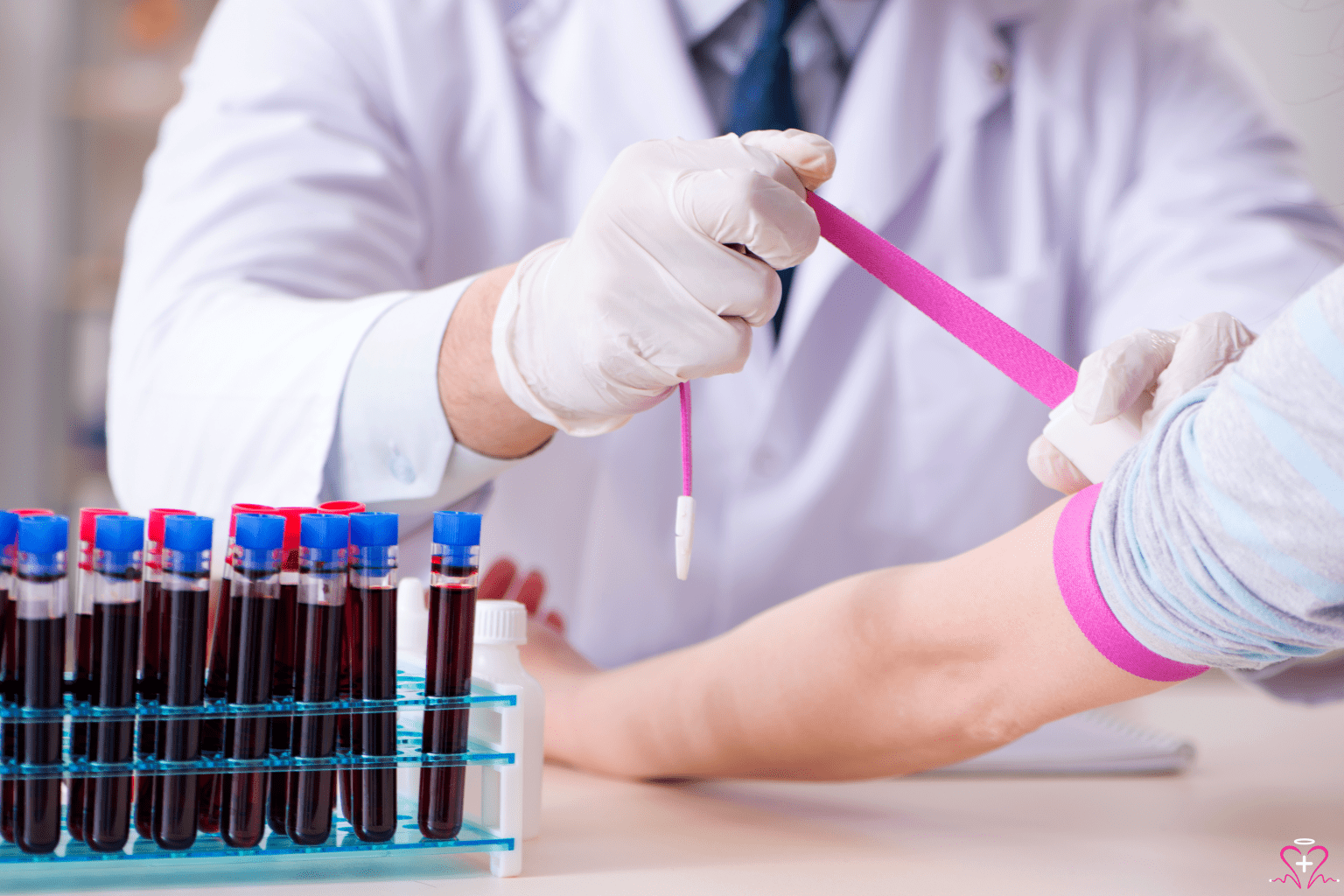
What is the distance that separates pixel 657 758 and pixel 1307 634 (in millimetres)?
470

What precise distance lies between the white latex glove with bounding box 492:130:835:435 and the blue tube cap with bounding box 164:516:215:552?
256 millimetres

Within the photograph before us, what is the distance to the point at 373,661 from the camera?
1.91 feet

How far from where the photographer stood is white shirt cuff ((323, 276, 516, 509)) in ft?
2.94

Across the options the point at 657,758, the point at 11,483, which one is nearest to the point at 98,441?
the point at 11,483

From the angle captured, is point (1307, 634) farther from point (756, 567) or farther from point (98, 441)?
point (98, 441)

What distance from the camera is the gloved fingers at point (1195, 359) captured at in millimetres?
590

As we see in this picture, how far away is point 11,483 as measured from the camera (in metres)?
2.29

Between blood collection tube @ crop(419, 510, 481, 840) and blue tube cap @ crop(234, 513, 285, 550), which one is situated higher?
blue tube cap @ crop(234, 513, 285, 550)

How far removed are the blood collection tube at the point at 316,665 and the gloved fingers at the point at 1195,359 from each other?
16.9 inches

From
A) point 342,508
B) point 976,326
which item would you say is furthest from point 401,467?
point 976,326

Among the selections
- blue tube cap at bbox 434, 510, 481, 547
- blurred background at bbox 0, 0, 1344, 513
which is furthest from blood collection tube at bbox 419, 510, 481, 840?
blurred background at bbox 0, 0, 1344, 513

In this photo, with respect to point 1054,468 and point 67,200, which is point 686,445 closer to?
point 1054,468

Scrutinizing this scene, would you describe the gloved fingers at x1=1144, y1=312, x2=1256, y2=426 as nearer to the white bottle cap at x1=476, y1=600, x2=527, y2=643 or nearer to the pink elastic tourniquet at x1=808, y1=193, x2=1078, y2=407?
the pink elastic tourniquet at x1=808, y1=193, x2=1078, y2=407

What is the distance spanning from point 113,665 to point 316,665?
0.09 m
